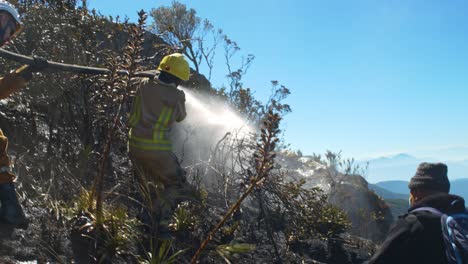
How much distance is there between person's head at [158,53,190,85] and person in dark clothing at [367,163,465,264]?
2631mm

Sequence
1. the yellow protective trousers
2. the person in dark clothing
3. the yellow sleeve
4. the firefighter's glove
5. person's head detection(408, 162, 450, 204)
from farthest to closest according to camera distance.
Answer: the yellow protective trousers, the firefighter's glove, the yellow sleeve, person's head detection(408, 162, 450, 204), the person in dark clothing

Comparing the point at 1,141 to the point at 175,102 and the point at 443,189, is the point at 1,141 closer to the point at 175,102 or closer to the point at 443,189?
the point at 175,102

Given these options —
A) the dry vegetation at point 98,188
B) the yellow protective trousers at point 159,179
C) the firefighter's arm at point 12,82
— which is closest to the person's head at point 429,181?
the dry vegetation at point 98,188

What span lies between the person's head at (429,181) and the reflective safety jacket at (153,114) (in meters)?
2.48

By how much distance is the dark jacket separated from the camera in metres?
2.82

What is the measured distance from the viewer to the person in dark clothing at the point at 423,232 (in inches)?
111

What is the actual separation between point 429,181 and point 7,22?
3.32 metres

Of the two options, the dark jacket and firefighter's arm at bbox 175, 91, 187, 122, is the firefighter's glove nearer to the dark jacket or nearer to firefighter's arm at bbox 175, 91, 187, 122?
firefighter's arm at bbox 175, 91, 187, 122

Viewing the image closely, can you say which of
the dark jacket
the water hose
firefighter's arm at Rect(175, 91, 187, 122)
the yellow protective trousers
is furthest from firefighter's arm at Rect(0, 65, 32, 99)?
the dark jacket

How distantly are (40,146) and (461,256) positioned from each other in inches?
178

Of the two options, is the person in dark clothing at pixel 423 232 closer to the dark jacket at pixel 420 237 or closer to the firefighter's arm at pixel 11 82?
the dark jacket at pixel 420 237

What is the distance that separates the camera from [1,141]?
3637 millimetres

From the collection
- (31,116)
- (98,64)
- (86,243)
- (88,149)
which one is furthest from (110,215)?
(98,64)

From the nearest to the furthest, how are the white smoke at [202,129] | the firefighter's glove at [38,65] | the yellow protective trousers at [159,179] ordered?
the firefighter's glove at [38,65]
the yellow protective trousers at [159,179]
the white smoke at [202,129]
